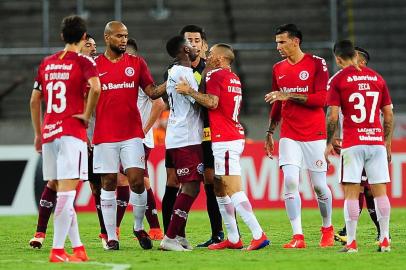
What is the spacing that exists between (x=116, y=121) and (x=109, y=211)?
37.7 inches

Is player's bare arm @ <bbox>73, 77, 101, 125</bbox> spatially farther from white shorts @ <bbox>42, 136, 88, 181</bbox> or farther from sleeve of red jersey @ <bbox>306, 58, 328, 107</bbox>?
sleeve of red jersey @ <bbox>306, 58, 328, 107</bbox>

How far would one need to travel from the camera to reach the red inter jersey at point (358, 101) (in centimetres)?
1013

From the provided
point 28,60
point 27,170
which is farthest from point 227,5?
point 27,170

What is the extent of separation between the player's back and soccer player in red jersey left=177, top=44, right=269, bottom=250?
16 cm

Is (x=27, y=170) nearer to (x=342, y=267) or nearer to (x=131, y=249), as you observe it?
(x=131, y=249)

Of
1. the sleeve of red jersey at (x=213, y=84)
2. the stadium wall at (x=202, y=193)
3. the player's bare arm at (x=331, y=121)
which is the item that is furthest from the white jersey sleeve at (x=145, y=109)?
the stadium wall at (x=202, y=193)

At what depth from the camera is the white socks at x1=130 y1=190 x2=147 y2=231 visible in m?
11.2

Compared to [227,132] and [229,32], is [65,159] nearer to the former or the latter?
[227,132]

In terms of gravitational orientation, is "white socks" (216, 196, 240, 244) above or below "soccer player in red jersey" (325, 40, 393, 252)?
below

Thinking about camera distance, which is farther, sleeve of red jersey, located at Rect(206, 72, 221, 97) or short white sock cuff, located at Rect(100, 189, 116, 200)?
short white sock cuff, located at Rect(100, 189, 116, 200)

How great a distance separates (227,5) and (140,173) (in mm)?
14751

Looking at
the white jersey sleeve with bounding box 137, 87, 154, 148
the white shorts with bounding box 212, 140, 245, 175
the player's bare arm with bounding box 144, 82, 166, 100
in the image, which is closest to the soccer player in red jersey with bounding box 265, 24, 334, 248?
the white shorts with bounding box 212, 140, 245, 175

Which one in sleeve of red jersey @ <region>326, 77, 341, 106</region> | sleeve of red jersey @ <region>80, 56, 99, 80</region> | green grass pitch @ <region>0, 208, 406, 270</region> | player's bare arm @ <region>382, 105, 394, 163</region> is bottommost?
green grass pitch @ <region>0, 208, 406, 270</region>

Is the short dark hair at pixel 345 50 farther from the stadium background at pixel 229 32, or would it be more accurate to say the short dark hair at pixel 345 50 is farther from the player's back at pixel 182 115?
the stadium background at pixel 229 32
